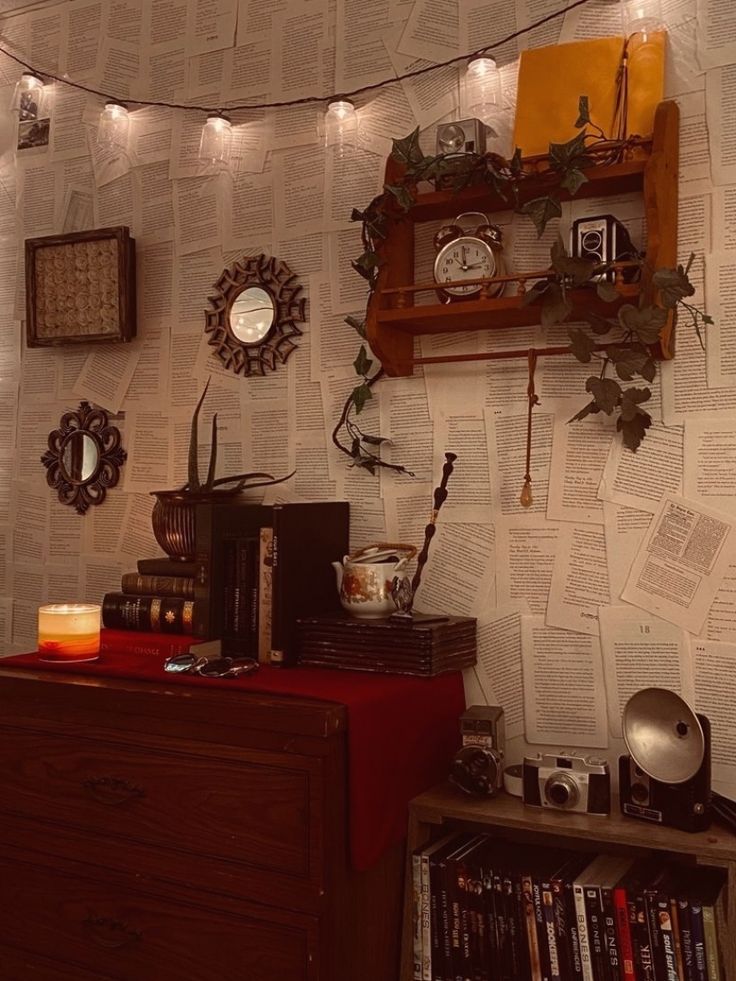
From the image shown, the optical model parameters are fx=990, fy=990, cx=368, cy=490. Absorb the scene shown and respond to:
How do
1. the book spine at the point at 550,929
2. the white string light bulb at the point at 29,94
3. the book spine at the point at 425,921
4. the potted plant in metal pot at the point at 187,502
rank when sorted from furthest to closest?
the white string light bulb at the point at 29,94 < the potted plant in metal pot at the point at 187,502 < the book spine at the point at 425,921 < the book spine at the point at 550,929

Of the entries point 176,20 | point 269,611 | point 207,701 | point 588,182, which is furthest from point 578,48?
point 207,701

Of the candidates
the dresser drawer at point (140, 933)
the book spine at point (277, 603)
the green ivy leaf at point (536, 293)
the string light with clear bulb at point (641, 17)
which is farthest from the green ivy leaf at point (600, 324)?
the dresser drawer at point (140, 933)

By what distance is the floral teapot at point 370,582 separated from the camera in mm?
1918

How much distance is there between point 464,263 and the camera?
197 centimetres

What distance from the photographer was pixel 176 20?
248 centimetres

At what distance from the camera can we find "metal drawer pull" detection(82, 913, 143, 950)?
178 centimetres

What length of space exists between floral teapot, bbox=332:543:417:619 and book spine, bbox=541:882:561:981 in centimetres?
58

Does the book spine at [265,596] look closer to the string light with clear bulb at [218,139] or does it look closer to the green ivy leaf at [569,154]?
the green ivy leaf at [569,154]

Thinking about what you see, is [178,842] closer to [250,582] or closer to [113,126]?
[250,582]

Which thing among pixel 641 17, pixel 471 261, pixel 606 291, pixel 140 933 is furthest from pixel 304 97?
pixel 140 933

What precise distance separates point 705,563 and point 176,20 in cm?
183

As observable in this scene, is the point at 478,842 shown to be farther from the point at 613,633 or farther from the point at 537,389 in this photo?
the point at 537,389

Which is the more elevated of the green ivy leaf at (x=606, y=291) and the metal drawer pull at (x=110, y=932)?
the green ivy leaf at (x=606, y=291)

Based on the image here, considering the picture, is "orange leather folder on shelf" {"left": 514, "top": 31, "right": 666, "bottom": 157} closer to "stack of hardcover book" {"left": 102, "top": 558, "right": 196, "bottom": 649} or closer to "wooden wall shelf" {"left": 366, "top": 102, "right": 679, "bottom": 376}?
"wooden wall shelf" {"left": 366, "top": 102, "right": 679, "bottom": 376}
